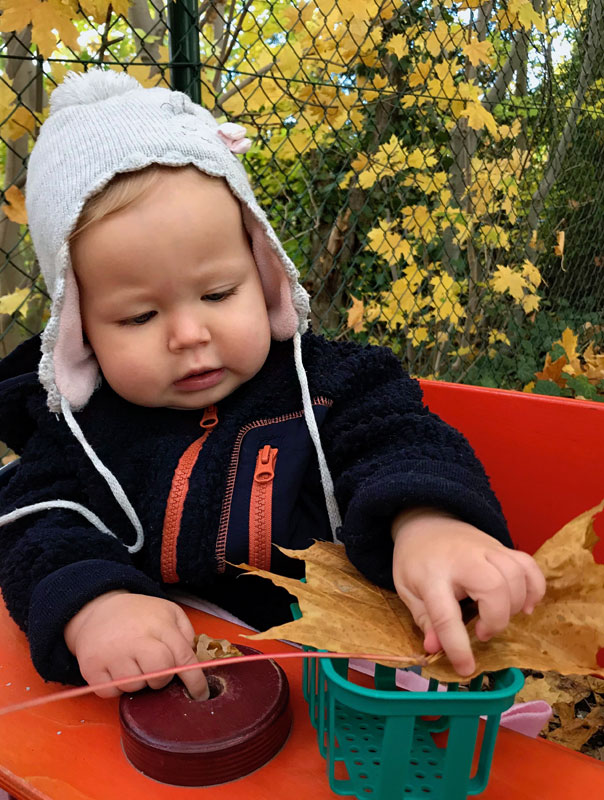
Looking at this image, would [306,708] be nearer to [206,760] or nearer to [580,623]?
[206,760]

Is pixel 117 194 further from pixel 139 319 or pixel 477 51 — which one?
pixel 477 51

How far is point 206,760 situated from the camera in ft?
1.91

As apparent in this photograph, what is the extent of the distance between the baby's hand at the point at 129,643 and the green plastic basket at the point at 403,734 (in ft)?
0.51

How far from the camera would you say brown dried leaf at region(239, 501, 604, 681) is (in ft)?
1.82

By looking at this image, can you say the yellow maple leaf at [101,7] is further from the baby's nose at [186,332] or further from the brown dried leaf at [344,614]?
the brown dried leaf at [344,614]

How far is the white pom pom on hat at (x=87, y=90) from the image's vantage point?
3.43ft

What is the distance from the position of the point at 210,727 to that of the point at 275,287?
70 cm

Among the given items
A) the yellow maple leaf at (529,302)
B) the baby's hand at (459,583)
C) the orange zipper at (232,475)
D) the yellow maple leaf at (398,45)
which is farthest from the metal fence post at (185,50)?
the yellow maple leaf at (529,302)

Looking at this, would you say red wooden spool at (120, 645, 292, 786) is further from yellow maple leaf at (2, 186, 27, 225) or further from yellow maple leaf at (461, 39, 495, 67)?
yellow maple leaf at (461, 39, 495, 67)

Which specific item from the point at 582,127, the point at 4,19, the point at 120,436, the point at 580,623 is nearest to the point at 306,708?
the point at 580,623

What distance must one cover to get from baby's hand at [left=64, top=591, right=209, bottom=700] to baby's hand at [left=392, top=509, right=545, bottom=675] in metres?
0.23

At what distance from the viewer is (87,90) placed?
1046mm

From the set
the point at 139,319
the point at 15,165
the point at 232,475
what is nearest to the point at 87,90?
the point at 139,319

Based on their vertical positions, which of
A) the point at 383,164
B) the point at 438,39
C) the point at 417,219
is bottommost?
the point at 417,219
